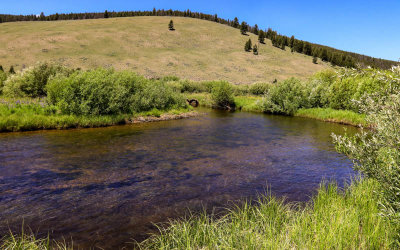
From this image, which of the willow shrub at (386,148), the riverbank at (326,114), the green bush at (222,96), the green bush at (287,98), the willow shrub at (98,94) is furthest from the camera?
the green bush at (222,96)

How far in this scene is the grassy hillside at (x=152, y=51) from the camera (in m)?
90.9

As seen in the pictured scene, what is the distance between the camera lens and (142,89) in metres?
32.9

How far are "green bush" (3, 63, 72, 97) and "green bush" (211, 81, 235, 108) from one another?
79.9ft

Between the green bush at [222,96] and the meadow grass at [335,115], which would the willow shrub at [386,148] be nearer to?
the meadow grass at [335,115]

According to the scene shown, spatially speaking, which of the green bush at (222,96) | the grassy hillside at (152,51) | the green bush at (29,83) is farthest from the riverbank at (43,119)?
the grassy hillside at (152,51)

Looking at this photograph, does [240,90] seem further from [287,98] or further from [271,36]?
[271,36]

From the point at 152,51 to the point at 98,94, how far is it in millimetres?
90770

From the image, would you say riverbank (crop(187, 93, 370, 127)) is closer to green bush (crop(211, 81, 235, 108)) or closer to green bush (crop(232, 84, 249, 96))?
green bush (crop(211, 81, 235, 108))

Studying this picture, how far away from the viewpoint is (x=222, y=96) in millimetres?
46625

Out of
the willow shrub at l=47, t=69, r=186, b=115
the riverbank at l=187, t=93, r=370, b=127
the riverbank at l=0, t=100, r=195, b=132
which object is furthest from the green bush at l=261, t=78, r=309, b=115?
the riverbank at l=0, t=100, r=195, b=132

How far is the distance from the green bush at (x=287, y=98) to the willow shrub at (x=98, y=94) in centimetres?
1933

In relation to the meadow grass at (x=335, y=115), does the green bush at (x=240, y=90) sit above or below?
above

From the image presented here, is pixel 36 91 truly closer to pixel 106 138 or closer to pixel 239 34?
pixel 106 138

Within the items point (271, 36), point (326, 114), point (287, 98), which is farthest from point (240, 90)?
point (271, 36)
